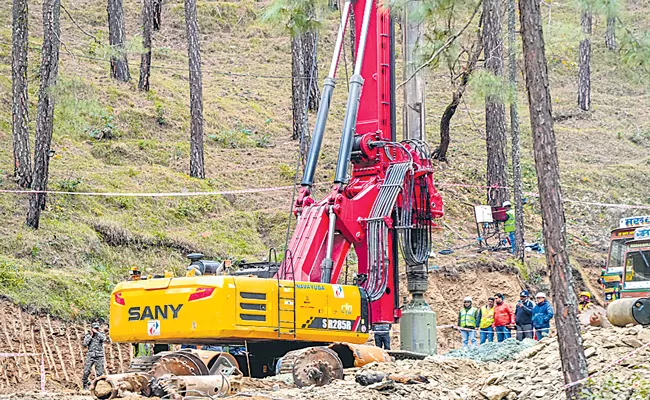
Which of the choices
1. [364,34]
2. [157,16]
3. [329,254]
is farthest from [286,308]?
[157,16]

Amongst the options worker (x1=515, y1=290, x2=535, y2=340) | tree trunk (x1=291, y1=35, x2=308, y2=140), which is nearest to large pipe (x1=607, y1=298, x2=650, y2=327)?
worker (x1=515, y1=290, x2=535, y2=340)

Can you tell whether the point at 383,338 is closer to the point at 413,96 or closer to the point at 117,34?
the point at 413,96

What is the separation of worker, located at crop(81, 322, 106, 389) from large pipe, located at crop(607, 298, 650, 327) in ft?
29.0

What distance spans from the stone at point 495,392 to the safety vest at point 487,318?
7150 mm

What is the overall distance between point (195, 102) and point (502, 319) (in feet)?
38.1

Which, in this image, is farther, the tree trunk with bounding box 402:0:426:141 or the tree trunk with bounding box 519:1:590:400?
the tree trunk with bounding box 402:0:426:141

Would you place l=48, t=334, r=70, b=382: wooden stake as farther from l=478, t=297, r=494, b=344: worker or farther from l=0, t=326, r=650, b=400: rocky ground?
l=478, t=297, r=494, b=344: worker

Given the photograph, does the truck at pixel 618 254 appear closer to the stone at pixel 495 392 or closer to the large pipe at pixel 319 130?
the large pipe at pixel 319 130

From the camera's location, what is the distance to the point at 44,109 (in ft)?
65.8

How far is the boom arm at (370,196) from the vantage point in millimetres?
14492

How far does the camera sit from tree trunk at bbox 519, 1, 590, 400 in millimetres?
9883

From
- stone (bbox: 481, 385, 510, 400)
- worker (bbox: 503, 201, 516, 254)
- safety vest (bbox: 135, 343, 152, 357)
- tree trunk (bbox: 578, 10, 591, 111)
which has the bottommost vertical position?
safety vest (bbox: 135, 343, 152, 357)

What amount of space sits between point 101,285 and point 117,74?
14000 millimetres

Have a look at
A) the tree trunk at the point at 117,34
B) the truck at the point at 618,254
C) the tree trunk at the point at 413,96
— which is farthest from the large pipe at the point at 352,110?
the tree trunk at the point at 117,34
